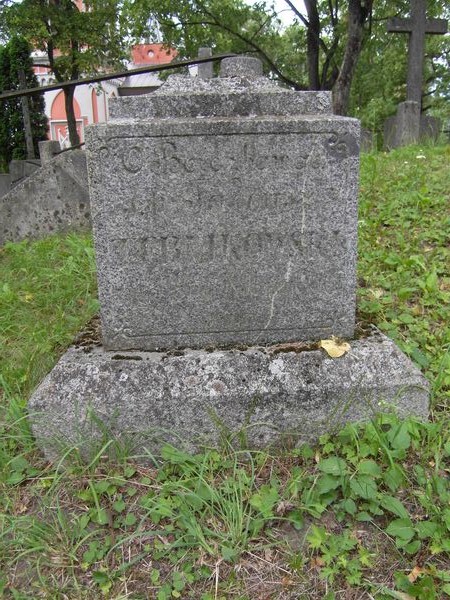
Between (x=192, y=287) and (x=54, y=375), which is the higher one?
(x=192, y=287)

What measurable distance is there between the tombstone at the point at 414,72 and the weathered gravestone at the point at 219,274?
635cm

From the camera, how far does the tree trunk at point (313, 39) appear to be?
41.6 ft

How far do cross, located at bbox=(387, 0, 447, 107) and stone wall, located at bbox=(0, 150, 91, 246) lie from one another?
565 cm

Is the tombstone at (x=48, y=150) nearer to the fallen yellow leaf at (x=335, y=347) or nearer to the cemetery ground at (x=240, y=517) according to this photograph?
the cemetery ground at (x=240, y=517)

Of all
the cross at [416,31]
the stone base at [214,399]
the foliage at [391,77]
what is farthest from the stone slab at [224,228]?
the foliage at [391,77]

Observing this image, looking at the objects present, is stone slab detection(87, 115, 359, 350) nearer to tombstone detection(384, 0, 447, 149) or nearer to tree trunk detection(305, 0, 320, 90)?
tombstone detection(384, 0, 447, 149)

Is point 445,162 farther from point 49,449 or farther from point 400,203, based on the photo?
point 49,449

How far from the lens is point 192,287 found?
2.30 meters

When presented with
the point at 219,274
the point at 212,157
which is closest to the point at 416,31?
the point at 212,157

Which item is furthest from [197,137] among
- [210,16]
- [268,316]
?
[210,16]

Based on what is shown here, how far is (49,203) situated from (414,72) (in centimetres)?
625

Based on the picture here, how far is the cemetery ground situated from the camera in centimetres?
166

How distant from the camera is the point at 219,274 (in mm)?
2301

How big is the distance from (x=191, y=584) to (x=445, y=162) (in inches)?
187
